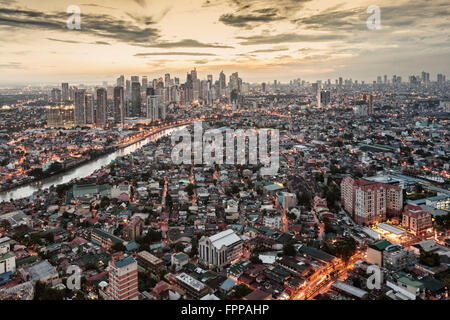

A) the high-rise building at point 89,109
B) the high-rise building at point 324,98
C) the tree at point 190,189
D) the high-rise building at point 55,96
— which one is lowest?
the tree at point 190,189

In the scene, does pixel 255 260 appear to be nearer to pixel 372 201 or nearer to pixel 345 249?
pixel 345 249

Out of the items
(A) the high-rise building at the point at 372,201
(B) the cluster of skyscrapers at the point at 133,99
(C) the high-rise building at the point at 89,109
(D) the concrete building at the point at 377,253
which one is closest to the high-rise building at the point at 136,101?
(B) the cluster of skyscrapers at the point at 133,99

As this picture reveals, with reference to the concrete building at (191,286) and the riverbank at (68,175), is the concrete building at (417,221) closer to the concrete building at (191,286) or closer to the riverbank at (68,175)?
the concrete building at (191,286)

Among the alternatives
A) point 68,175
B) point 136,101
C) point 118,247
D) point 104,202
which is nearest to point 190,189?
point 104,202

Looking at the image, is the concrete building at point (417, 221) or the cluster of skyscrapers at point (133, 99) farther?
the cluster of skyscrapers at point (133, 99)

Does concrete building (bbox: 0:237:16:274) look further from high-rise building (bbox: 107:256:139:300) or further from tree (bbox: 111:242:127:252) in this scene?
high-rise building (bbox: 107:256:139:300)

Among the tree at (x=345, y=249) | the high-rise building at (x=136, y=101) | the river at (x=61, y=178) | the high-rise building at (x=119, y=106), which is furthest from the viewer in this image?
the high-rise building at (x=136, y=101)
